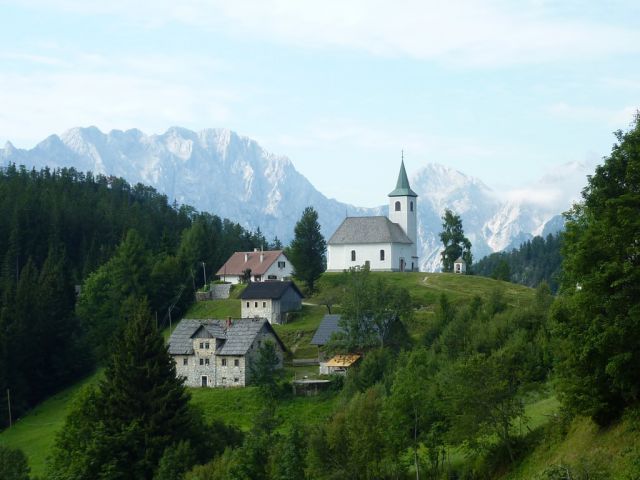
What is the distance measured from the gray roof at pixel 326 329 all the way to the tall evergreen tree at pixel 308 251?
15.2 metres

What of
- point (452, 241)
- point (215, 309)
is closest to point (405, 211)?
point (452, 241)

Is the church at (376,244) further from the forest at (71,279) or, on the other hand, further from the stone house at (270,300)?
the stone house at (270,300)

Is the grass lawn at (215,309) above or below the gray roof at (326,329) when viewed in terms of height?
above

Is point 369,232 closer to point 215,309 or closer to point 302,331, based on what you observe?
point 215,309

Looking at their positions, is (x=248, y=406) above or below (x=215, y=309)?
below

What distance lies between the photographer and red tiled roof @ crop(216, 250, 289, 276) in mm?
102312

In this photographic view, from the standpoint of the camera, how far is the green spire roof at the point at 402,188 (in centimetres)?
10988

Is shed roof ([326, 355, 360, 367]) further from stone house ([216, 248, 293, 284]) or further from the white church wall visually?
the white church wall

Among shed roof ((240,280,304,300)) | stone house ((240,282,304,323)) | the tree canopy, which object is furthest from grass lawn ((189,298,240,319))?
the tree canopy

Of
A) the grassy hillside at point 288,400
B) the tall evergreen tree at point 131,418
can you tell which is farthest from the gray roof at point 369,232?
the tall evergreen tree at point 131,418

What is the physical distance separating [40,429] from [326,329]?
22205mm

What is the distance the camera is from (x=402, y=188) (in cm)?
11156

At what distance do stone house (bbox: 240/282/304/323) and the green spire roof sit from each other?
952 inches

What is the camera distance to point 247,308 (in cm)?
8894
